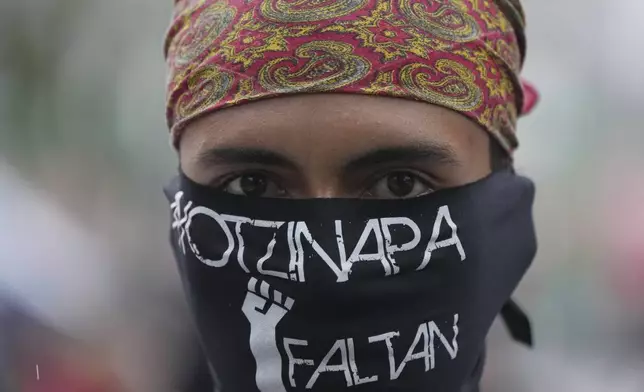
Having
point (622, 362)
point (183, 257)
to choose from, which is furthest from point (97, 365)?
point (622, 362)

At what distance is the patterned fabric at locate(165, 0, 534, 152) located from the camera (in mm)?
1164

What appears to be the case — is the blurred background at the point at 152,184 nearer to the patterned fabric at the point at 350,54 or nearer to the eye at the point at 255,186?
the eye at the point at 255,186

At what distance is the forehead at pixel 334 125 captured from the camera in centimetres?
113

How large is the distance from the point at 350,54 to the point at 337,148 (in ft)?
0.58

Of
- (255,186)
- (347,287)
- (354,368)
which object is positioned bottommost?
(354,368)

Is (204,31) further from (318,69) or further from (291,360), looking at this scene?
(291,360)

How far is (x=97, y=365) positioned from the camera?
204 centimetres

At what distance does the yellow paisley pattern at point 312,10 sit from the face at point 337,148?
155 millimetres

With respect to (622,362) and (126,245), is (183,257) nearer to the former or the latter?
(126,245)

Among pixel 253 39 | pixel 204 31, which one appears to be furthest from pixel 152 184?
pixel 253 39

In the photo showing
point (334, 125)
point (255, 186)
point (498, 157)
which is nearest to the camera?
point (334, 125)

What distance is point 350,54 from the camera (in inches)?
46.0

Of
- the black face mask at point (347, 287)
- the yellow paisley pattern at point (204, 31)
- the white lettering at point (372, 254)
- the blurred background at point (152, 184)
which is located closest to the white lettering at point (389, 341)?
the black face mask at point (347, 287)

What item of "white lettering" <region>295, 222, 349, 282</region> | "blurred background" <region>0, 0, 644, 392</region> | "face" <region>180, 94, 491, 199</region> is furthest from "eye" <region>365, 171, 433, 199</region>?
"blurred background" <region>0, 0, 644, 392</region>
